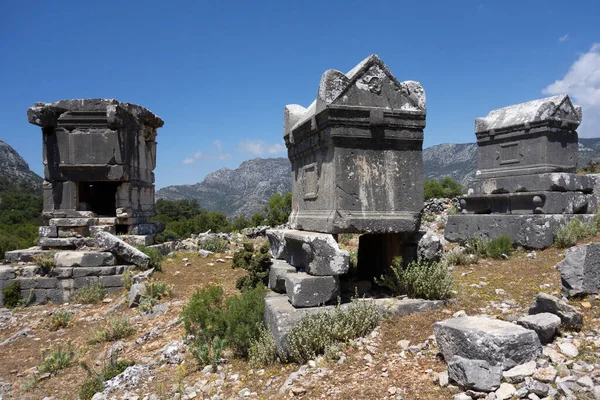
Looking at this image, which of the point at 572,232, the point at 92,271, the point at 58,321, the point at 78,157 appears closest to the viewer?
the point at 58,321

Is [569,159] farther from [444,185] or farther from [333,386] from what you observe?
[444,185]

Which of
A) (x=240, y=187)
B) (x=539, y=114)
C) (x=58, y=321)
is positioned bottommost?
(x=58, y=321)

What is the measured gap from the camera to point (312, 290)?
15.0ft

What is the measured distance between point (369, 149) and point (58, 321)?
6247 mm

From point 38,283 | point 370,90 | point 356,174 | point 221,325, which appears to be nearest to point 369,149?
point 356,174

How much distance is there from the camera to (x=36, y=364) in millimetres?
6113

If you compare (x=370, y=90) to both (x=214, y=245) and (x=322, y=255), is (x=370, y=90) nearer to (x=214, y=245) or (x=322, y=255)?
(x=322, y=255)

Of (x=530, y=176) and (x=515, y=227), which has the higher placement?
(x=530, y=176)

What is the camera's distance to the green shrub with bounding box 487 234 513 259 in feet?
28.7

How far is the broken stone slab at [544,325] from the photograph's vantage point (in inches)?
142

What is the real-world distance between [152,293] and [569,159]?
933cm

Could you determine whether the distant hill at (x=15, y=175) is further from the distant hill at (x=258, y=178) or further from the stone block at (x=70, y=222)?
the stone block at (x=70, y=222)

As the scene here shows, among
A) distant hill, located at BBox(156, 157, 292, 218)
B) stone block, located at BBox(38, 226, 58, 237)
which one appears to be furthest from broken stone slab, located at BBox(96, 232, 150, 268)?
distant hill, located at BBox(156, 157, 292, 218)

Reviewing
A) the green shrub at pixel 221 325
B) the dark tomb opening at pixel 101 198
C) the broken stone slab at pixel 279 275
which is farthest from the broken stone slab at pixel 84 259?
the broken stone slab at pixel 279 275
